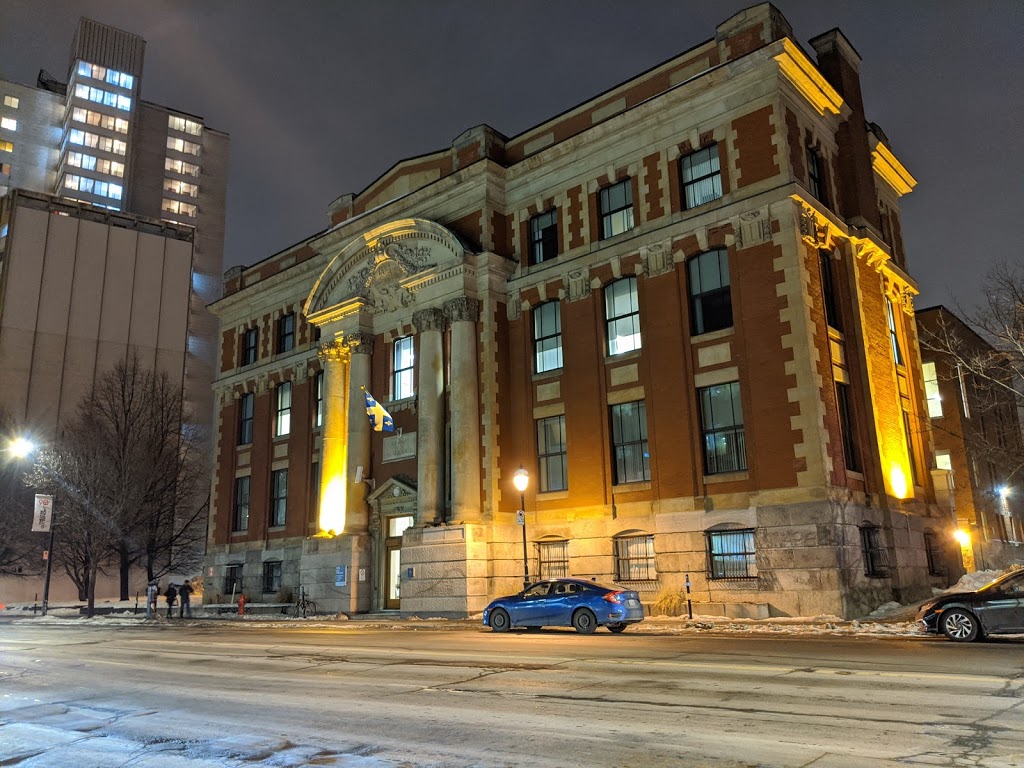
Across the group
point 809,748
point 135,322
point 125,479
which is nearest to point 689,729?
point 809,748

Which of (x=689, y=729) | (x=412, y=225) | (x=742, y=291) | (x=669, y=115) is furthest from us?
(x=412, y=225)

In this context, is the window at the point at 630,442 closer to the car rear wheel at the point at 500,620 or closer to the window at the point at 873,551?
the window at the point at 873,551

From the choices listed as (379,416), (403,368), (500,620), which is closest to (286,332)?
(403,368)

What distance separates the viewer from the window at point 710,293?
1039 inches

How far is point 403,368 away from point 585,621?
17562mm

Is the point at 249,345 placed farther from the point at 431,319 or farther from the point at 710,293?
the point at 710,293

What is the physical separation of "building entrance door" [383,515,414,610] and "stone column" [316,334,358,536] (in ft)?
8.04

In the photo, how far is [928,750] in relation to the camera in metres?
6.95

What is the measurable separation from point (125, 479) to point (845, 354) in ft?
129

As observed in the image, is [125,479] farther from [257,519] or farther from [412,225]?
[412,225]

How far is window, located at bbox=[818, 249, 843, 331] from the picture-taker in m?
26.8

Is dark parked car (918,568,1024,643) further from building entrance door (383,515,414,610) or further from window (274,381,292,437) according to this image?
window (274,381,292,437)

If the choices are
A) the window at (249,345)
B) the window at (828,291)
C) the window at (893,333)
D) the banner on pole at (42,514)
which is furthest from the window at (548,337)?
the banner on pole at (42,514)

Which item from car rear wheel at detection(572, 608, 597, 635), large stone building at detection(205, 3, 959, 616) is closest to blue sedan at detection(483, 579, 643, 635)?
car rear wheel at detection(572, 608, 597, 635)
